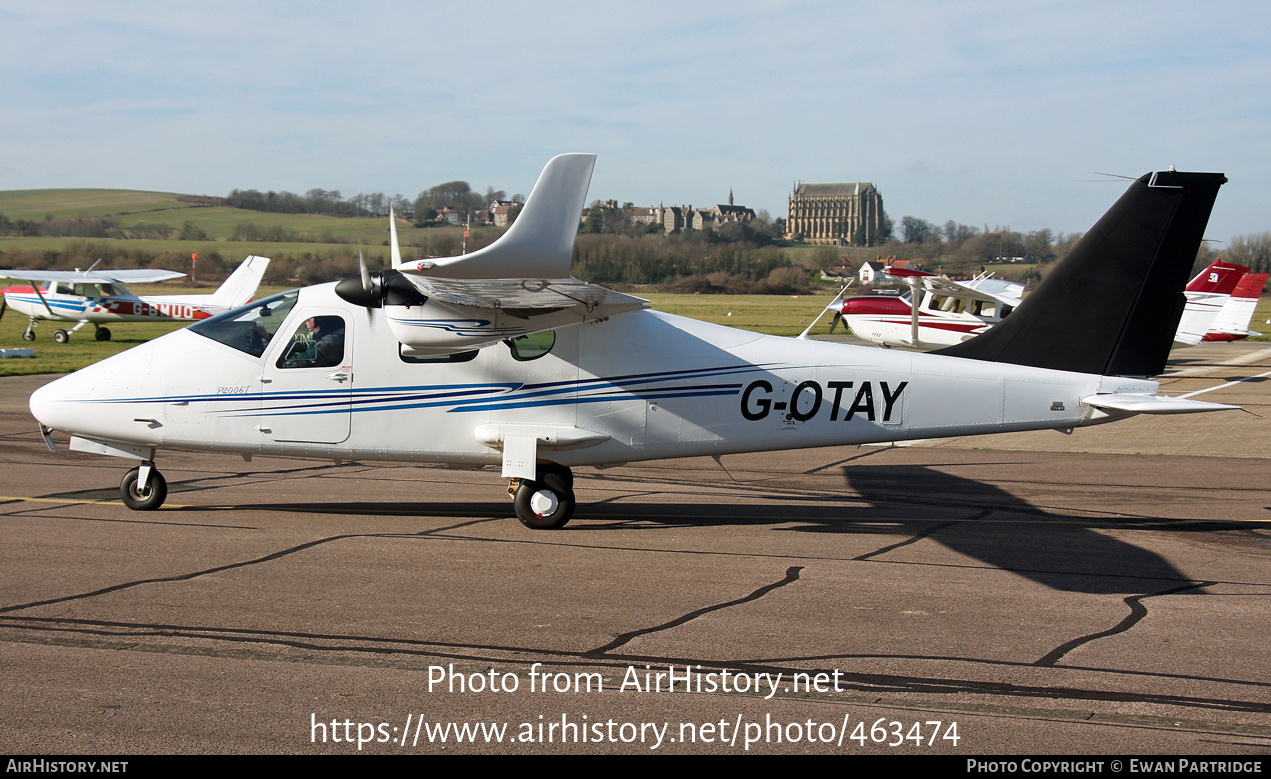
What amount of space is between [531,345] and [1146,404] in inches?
245

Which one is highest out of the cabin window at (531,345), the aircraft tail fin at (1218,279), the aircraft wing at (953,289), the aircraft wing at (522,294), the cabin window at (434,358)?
the aircraft tail fin at (1218,279)

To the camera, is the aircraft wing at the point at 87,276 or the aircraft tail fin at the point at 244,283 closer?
the aircraft tail fin at the point at 244,283

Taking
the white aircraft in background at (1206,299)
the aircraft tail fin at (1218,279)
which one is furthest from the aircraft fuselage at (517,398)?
the aircraft tail fin at (1218,279)

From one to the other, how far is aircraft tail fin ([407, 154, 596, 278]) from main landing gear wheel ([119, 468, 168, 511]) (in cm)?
518

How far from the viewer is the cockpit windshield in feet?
33.5

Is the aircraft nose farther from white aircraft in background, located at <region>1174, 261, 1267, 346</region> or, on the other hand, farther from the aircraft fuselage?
white aircraft in background, located at <region>1174, 261, 1267, 346</region>

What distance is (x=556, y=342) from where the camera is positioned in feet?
33.4

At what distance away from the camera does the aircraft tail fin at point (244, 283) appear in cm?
3503

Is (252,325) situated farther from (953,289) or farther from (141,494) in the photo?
(953,289)

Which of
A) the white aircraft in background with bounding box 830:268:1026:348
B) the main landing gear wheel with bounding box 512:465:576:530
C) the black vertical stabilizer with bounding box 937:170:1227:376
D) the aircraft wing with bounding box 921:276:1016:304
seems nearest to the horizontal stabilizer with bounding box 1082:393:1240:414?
the black vertical stabilizer with bounding box 937:170:1227:376

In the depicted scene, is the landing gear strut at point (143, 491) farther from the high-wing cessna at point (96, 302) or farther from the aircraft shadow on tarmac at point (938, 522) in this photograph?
the high-wing cessna at point (96, 302)

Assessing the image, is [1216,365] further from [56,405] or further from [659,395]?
[56,405]

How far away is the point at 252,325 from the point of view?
10.3 metres

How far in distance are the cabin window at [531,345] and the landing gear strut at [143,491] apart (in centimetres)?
411
